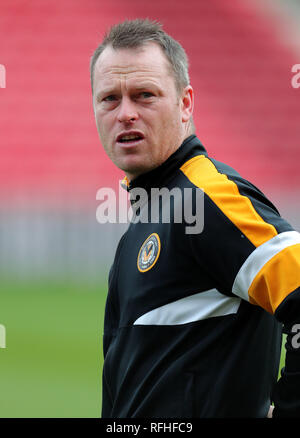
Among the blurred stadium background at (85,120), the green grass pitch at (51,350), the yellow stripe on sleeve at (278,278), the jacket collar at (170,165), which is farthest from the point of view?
the blurred stadium background at (85,120)

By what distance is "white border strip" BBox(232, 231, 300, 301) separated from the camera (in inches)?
37.1

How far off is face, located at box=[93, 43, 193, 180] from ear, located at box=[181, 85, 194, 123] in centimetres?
4

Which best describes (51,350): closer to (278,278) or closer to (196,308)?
(196,308)

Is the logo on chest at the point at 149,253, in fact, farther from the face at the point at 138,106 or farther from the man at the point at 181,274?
the face at the point at 138,106

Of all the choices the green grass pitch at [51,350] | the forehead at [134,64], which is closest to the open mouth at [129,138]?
the forehead at [134,64]

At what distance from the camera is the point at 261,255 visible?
3.11 feet

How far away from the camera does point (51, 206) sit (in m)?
6.26

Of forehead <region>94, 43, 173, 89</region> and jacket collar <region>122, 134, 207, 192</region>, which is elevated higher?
forehead <region>94, 43, 173, 89</region>

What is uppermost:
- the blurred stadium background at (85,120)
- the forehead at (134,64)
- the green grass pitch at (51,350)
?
the blurred stadium background at (85,120)

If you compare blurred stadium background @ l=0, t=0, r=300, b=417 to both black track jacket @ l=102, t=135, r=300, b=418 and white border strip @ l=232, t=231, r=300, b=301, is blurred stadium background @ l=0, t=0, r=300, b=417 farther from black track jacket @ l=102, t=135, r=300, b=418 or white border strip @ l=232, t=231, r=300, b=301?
white border strip @ l=232, t=231, r=300, b=301

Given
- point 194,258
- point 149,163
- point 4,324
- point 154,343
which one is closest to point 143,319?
point 154,343

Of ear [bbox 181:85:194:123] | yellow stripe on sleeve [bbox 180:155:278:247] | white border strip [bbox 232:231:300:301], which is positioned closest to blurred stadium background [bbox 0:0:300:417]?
ear [bbox 181:85:194:123]

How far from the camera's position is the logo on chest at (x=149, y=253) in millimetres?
1113

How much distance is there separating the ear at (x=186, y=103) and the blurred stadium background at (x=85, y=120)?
4.20 metres
